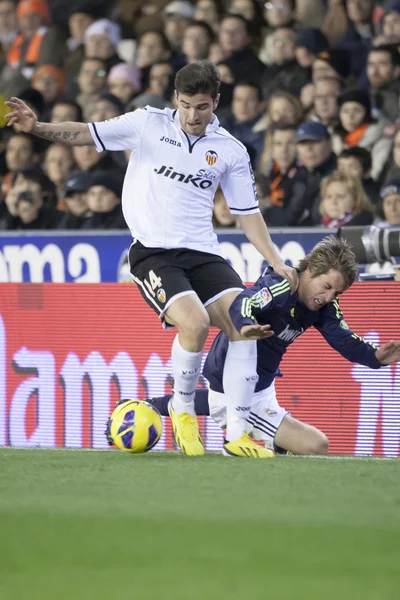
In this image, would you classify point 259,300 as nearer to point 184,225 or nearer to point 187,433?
point 184,225

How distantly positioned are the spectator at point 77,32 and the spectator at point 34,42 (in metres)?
0.13

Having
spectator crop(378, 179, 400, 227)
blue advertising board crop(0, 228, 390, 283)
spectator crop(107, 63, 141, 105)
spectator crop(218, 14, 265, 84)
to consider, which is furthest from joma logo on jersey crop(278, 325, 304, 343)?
spectator crop(107, 63, 141, 105)

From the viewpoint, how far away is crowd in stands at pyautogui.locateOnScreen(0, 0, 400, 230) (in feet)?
31.2

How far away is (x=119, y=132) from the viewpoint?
5969 mm

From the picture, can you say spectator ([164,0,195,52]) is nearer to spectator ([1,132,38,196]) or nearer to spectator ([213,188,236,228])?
spectator ([1,132,38,196])

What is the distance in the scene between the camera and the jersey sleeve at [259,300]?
5574 mm

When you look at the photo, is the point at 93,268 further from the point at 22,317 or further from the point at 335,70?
the point at 335,70

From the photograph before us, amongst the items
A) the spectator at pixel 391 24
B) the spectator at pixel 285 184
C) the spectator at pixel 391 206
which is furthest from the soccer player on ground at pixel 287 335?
the spectator at pixel 391 24

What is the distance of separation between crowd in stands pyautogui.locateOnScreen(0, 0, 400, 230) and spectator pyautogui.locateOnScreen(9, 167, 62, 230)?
0.01 meters

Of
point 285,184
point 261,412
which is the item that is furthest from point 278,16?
point 261,412

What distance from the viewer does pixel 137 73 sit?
1184 centimetres

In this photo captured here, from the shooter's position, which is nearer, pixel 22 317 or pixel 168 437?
pixel 168 437

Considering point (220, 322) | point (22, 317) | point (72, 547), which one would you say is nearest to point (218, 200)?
point (22, 317)

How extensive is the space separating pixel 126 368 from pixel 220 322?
1866 mm
